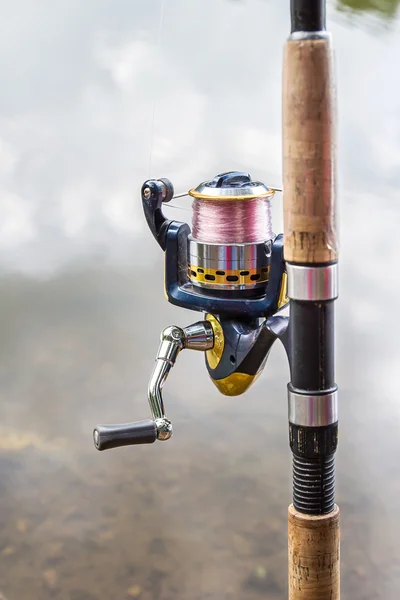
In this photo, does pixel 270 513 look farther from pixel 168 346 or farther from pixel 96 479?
pixel 168 346

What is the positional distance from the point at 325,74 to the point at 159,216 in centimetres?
36

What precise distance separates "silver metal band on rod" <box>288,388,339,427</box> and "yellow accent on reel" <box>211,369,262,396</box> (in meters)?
0.20

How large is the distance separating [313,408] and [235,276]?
23cm

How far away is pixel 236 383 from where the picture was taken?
1.15m

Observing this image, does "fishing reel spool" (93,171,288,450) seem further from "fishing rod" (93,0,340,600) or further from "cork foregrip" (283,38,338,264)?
"cork foregrip" (283,38,338,264)

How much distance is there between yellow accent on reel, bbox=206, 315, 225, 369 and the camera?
3.74 ft

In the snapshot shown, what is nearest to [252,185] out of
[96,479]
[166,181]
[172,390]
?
[166,181]

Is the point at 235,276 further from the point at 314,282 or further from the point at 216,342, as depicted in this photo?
the point at 314,282

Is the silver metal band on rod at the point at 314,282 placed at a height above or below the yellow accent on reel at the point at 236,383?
above

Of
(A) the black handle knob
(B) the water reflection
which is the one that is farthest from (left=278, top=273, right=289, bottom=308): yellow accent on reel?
(B) the water reflection

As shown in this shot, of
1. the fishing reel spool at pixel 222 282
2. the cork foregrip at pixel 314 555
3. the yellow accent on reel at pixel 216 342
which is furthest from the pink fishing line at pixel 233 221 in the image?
the cork foregrip at pixel 314 555

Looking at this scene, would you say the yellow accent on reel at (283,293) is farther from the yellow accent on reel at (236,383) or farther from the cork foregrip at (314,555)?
the cork foregrip at (314,555)

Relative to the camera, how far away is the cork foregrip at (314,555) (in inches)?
38.2

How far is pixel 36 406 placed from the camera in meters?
2.01
